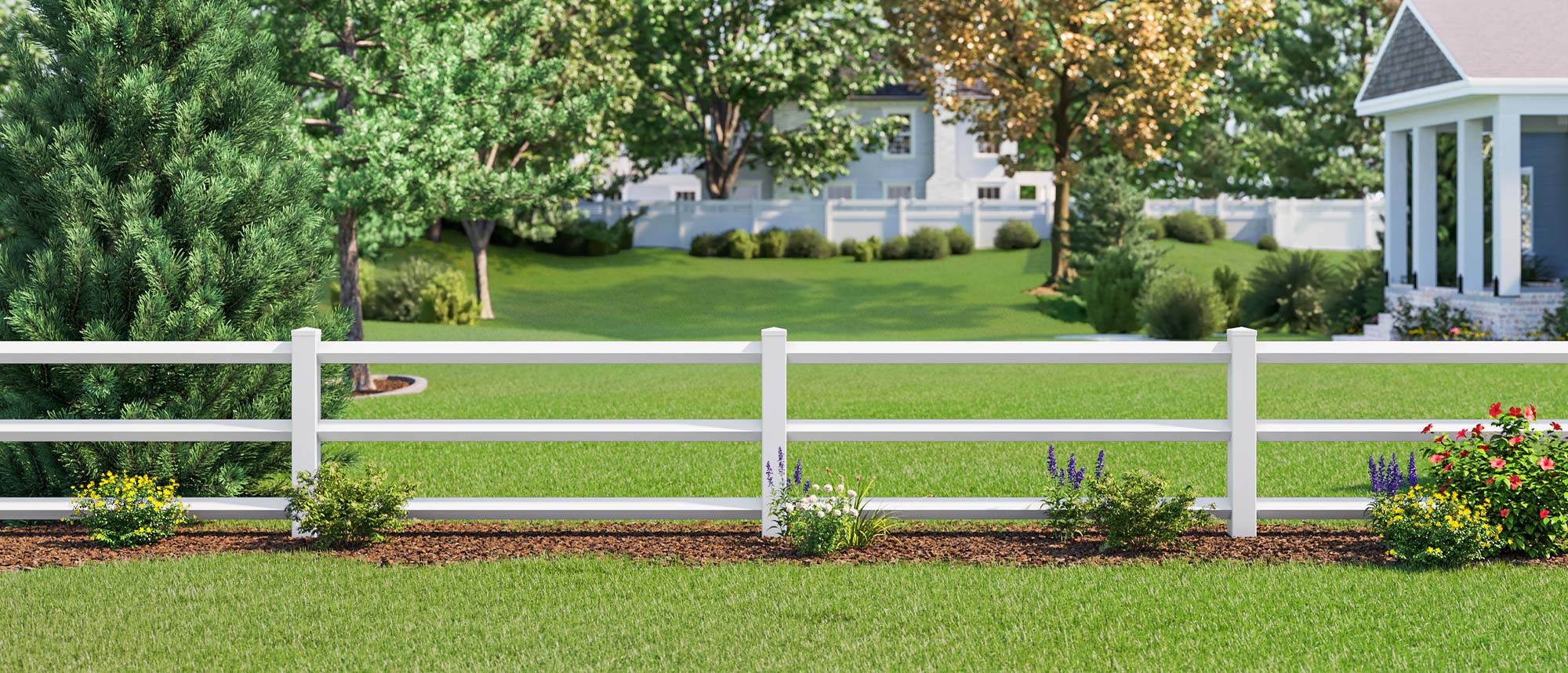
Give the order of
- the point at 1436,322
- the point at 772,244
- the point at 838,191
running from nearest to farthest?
the point at 1436,322
the point at 772,244
the point at 838,191

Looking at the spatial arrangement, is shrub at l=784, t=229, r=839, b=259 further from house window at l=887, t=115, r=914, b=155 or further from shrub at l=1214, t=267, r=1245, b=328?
shrub at l=1214, t=267, r=1245, b=328

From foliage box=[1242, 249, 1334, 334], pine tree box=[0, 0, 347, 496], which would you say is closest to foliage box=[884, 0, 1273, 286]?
foliage box=[1242, 249, 1334, 334]

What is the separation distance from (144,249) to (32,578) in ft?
7.40

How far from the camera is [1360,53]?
2028 inches

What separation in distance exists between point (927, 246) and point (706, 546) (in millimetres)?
38998

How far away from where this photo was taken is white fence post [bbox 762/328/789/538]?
7.91 metres

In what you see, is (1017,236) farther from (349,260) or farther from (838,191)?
(349,260)

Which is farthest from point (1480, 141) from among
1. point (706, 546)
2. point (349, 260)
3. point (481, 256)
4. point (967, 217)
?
point (967, 217)

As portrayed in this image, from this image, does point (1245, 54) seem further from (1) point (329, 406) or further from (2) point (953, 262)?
(1) point (329, 406)

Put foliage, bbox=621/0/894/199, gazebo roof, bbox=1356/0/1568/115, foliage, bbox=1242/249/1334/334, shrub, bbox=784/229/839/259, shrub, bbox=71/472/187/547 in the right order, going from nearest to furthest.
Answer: shrub, bbox=71/472/187/547
gazebo roof, bbox=1356/0/1568/115
foliage, bbox=1242/249/1334/334
foliage, bbox=621/0/894/199
shrub, bbox=784/229/839/259

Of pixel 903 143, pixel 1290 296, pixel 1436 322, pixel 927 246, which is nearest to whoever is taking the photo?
pixel 1436 322

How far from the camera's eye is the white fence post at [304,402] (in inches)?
319

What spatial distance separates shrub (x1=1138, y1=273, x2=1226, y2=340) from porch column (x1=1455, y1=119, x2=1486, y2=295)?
459 cm

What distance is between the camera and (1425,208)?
80.0ft
